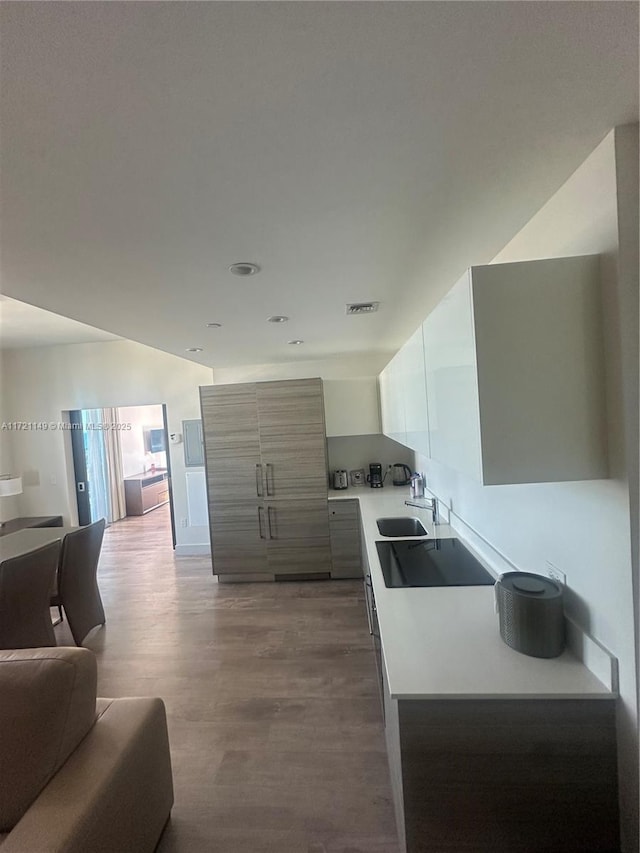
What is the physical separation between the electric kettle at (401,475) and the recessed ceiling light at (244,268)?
10.3 feet

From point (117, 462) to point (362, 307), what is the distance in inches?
260

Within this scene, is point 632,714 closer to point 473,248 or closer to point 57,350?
point 473,248

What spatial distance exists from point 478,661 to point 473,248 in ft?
5.27

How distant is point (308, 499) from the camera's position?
3.78m

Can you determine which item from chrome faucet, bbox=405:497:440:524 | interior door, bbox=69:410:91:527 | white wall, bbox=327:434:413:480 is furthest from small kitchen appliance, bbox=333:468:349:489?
interior door, bbox=69:410:91:527

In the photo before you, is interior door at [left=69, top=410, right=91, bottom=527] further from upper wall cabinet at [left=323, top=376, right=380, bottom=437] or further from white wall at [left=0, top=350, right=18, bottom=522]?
upper wall cabinet at [left=323, top=376, right=380, bottom=437]

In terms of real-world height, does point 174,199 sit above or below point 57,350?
below

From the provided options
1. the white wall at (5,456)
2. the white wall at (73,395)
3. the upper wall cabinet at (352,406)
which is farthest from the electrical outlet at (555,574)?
the white wall at (5,456)

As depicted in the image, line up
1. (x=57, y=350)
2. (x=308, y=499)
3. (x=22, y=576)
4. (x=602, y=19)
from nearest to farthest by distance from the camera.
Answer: (x=602, y=19)
(x=22, y=576)
(x=308, y=499)
(x=57, y=350)

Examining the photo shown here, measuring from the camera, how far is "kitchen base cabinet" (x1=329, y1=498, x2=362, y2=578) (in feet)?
12.3

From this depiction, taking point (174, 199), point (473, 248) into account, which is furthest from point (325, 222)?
point (473, 248)

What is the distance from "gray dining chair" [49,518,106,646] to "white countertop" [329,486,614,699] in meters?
2.50

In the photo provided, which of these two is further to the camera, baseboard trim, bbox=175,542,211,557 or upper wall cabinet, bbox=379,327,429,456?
baseboard trim, bbox=175,542,211,557

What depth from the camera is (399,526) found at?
114 inches
